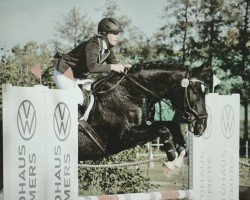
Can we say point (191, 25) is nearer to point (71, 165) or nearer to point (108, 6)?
point (108, 6)

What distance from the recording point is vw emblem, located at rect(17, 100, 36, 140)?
111 inches

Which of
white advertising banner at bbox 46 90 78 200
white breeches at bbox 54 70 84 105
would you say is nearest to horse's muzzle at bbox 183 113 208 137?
white breeches at bbox 54 70 84 105

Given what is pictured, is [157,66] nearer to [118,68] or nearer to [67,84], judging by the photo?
[118,68]

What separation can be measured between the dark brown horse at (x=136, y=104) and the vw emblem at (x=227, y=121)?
32cm

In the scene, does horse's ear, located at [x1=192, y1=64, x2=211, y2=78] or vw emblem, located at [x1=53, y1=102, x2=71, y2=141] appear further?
horse's ear, located at [x1=192, y1=64, x2=211, y2=78]

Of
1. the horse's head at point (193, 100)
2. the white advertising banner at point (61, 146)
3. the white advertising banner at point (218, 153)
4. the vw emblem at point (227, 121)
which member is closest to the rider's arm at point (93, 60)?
the horse's head at point (193, 100)

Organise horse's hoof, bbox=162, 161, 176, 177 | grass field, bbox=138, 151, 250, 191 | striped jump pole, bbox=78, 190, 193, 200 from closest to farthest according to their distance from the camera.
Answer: striped jump pole, bbox=78, 190, 193, 200, horse's hoof, bbox=162, 161, 176, 177, grass field, bbox=138, 151, 250, 191

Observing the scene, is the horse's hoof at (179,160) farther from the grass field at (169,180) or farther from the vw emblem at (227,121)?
the grass field at (169,180)

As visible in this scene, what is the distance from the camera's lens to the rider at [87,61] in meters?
3.72

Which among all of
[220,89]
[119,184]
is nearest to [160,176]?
[119,184]

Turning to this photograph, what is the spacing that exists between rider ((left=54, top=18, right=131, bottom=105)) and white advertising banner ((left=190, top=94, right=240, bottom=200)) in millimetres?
746

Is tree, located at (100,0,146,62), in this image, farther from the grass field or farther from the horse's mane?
the horse's mane

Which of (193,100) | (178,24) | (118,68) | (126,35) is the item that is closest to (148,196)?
(193,100)

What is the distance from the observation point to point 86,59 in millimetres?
3732
